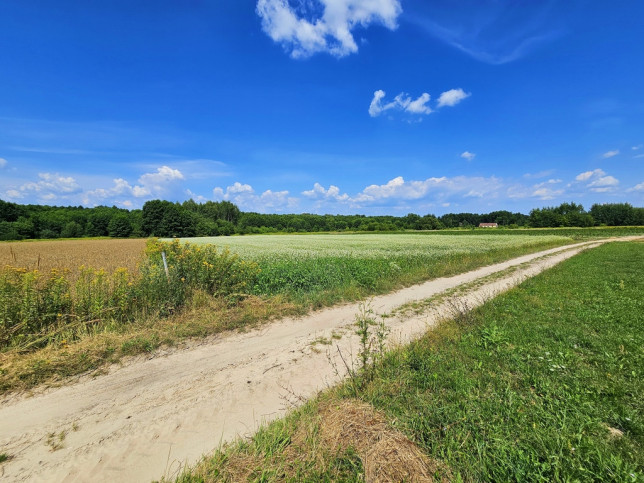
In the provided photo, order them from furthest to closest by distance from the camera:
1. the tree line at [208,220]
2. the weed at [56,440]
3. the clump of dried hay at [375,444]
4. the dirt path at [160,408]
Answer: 1. the tree line at [208,220]
2. the weed at [56,440]
3. the dirt path at [160,408]
4. the clump of dried hay at [375,444]

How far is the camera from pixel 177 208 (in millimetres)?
90500

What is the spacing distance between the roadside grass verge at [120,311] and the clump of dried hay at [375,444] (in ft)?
15.4

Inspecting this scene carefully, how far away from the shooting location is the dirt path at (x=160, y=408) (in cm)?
307

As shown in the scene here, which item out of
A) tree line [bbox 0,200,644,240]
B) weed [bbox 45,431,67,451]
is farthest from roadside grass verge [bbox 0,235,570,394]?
tree line [bbox 0,200,644,240]

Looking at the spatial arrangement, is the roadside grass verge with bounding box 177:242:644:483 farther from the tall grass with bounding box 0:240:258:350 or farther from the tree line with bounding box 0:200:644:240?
the tree line with bounding box 0:200:644:240

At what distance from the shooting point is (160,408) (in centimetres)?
399

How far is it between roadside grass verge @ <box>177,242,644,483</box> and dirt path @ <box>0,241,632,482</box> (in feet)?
1.85

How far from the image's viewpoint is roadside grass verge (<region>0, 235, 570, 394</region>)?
518 cm

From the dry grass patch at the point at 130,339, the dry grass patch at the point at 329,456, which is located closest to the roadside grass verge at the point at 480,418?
the dry grass patch at the point at 329,456

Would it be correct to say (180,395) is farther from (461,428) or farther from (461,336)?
(461,336)

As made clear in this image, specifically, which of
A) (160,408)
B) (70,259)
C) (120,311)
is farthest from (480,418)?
(70,259)

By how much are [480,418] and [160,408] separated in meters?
4.68

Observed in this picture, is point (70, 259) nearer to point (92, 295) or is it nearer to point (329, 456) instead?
point (92, 295)

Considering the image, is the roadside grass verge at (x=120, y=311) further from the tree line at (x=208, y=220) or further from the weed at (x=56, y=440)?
the tree line at (x=208, y=220)
